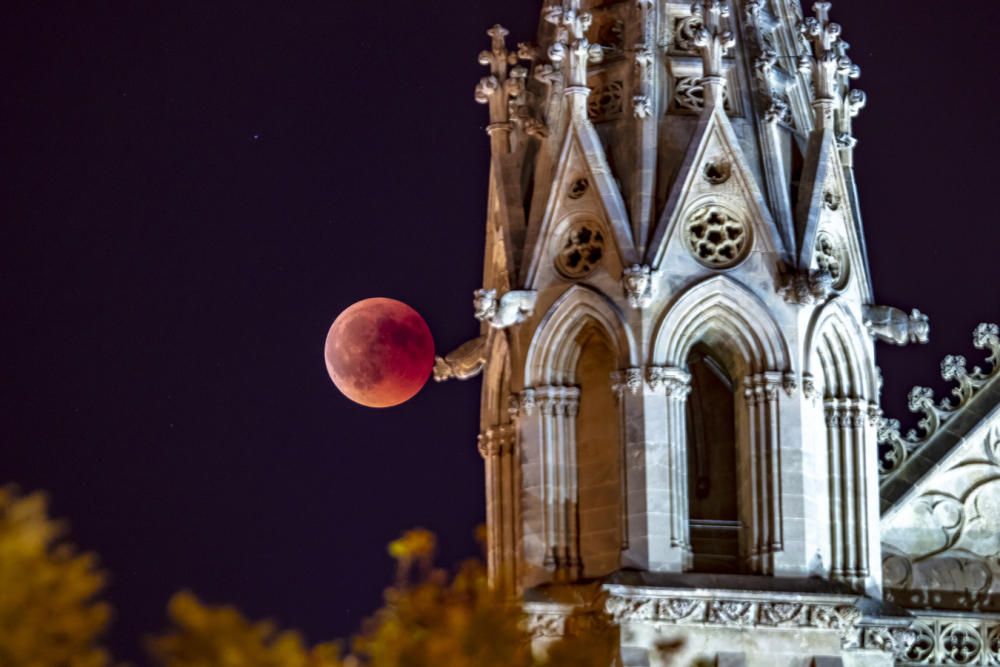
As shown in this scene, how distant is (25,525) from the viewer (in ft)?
111

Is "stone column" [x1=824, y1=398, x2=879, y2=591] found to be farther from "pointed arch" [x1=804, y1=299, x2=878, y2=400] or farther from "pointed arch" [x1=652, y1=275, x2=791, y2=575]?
"pointed arch" [x1=652, y1=275, x2=791, y2=575]

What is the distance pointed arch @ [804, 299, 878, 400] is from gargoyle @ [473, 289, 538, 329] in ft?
13.9

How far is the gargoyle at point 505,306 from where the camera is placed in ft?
178

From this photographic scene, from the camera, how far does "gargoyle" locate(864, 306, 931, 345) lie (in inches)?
2173

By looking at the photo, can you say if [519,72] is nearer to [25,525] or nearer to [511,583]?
[511,583]

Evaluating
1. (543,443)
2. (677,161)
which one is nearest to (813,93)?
(677,161)

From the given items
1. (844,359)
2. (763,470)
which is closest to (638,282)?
(763,470)

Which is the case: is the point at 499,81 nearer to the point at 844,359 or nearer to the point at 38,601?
the point at 844,359

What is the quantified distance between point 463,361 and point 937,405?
300 inches

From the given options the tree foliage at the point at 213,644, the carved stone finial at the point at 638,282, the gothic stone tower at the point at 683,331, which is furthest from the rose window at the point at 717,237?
the tree foliage at the point at 213,644

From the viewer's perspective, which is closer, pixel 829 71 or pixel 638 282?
pixel 638 282

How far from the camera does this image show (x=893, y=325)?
181 feet

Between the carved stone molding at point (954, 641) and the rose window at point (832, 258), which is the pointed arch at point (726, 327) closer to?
the rose window at point (832, 258)

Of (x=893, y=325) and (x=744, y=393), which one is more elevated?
(x=893, y=325)
